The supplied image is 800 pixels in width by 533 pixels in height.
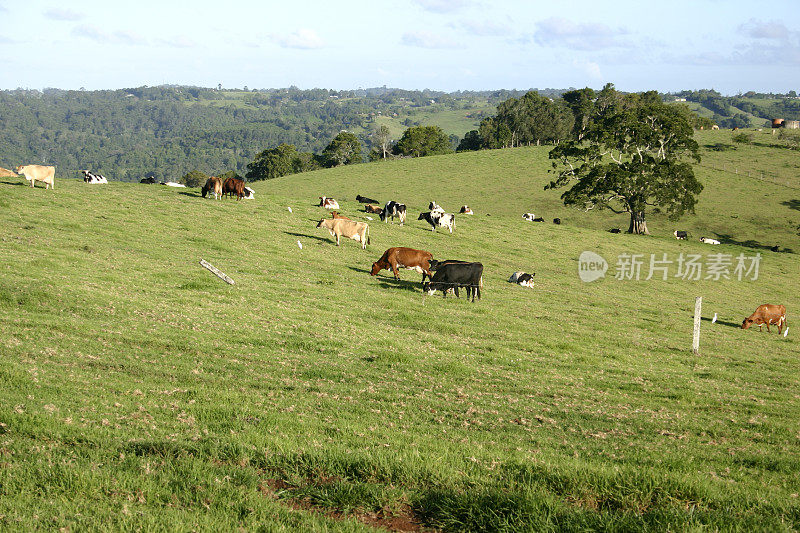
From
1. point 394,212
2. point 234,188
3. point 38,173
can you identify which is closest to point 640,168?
point 394,212

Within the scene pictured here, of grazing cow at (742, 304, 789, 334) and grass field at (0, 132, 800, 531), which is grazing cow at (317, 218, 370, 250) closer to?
grass field at (0, 132, 800, 531)

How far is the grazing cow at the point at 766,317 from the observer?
26828mm

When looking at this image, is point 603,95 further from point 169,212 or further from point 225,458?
point 225,458

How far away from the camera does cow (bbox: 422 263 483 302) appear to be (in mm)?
23938

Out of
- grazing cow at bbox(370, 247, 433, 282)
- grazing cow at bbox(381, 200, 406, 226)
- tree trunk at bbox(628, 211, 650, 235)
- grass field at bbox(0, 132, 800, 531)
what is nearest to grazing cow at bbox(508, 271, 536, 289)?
grass field at bbox(0, 132, 800, 531)

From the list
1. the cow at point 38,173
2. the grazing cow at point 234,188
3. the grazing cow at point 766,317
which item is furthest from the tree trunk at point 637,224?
the cow at point 38,173

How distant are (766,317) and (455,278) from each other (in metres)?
15.0

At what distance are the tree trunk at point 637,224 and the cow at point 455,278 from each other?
4114cm

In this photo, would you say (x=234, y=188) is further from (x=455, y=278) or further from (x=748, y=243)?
(x=748, y=243)

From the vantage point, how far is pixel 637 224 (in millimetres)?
60250

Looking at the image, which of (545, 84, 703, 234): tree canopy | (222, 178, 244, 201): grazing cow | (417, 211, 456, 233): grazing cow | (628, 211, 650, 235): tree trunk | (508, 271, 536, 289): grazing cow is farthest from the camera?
(628, 211, 650, 235): tree trunk

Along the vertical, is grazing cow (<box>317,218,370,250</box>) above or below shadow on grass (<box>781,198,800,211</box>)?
below

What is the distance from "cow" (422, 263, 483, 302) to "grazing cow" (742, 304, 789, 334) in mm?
12785

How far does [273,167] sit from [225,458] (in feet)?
428
